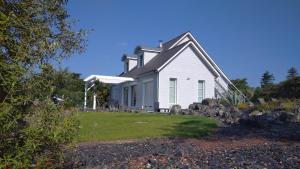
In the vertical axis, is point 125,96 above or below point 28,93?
above

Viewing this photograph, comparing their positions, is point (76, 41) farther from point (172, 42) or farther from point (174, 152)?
point (172, 42)

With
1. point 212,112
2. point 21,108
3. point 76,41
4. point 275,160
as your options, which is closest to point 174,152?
point 275,160

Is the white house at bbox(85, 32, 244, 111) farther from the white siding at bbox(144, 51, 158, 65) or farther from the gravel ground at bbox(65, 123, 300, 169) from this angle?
the gravel ground at bbox(65, 123, 300, 169)

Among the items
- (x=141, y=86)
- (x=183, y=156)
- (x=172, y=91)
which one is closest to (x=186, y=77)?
(x=172, y=91)

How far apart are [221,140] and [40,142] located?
705cm

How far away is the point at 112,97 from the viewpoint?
3994cm

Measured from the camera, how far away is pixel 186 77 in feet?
97.0

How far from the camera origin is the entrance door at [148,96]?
3015 cm

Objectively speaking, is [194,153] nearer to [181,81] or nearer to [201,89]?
[181,81]

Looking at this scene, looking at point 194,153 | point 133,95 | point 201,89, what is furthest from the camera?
point 133,95

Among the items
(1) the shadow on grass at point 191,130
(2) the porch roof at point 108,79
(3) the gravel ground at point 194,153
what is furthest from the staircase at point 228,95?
(3) the gravel ground at point 194,153

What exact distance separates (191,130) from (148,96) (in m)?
17.6

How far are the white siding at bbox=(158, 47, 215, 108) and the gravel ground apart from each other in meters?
16.5

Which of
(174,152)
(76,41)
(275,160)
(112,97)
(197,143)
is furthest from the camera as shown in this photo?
(112,97)
